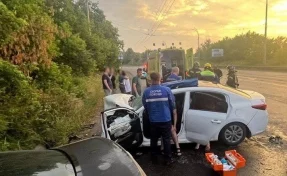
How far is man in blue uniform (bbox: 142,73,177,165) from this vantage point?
5.07m

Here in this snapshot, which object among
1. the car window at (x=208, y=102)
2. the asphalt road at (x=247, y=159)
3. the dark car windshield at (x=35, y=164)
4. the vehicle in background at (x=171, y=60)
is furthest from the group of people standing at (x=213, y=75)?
the dark car windshield at (x=35, y=164)

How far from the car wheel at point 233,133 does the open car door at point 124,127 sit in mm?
1775

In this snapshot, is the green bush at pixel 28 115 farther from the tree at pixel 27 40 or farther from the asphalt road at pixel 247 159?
the asphalt road at pixel 247 159

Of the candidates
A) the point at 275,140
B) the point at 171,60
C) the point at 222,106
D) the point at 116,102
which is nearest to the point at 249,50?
the point at 171,60

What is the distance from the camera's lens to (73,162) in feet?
6.93

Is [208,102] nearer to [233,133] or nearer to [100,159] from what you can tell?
[233,133]

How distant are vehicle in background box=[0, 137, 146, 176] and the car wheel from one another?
3.89 metres

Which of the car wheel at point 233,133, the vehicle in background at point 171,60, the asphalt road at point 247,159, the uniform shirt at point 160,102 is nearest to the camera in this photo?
the asphalt road at point 247,159

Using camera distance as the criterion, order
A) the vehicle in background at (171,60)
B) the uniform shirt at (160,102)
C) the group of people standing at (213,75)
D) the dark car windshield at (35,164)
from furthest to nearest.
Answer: the vehicle in background at (171,60), the group of people standing at (213,75), the uniform shirt at (160,102), the dark car windshield at (35,164)

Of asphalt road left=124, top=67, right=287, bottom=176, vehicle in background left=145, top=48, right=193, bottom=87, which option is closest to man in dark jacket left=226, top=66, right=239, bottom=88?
asphalt road left=124, top=67, right=287, bottom=176

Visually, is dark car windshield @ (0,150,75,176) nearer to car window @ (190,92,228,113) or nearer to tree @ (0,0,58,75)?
car window @ (190,92,228,113)

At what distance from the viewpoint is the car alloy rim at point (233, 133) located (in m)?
5.88

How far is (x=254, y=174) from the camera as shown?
15.5 feet

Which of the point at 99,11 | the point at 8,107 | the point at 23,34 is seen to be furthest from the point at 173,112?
the point at 99,11
